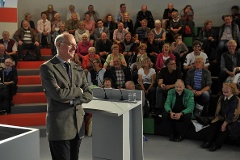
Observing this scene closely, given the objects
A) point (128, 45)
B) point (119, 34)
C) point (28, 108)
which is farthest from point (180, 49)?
point (28, 108)

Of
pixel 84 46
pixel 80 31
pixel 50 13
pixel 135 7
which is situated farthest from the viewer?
pixel 135 7

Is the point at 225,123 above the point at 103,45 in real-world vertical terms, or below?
below

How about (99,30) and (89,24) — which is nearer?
(99,30)

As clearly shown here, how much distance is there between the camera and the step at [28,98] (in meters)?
6.40

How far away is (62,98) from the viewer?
2428 mm

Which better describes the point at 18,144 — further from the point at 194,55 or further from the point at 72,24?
the point at 72,24

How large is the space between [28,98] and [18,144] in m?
4.56

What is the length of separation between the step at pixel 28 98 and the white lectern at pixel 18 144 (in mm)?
A: 4302

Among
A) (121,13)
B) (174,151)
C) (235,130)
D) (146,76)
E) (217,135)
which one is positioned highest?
(121,13)

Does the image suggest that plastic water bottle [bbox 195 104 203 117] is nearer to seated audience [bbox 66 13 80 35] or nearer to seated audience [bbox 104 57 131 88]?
seated audience [bbox 104 57 131 88]

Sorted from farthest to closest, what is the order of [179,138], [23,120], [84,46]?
[84,46]
[23,120]
[179,138]

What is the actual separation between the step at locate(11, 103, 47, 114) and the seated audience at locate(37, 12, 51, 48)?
2.56 metres

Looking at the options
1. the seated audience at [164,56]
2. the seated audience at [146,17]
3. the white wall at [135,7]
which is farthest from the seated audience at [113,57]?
the white wall at [135,7]

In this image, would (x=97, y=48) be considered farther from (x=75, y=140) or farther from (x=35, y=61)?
(x=75, y=140)
